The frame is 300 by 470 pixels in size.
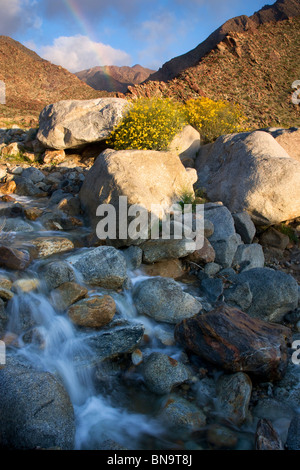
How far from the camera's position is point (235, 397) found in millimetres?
3252

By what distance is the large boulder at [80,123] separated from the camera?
9.78 meters

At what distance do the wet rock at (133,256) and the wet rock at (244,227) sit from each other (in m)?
2.45

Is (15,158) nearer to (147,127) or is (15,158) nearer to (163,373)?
(147,127)

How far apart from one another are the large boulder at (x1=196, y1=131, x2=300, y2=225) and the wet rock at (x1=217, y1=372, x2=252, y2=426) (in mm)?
4396

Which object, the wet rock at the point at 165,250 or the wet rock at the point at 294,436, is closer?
the wet rock at the point at 294,436

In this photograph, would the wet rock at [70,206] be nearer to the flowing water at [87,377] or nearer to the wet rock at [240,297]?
the flowing water at [87,377]

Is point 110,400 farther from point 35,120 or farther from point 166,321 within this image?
point 35,120

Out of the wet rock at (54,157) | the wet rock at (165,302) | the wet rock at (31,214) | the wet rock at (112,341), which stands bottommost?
the wet rock at (112,341)

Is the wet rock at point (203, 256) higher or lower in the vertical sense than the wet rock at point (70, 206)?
lower

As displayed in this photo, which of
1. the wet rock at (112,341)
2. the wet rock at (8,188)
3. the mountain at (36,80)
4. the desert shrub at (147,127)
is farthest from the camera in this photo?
the mountain at (36,80)

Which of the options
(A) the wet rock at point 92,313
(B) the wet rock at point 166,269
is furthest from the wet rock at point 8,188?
(A) the wet rock at point 92,313

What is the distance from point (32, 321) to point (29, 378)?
3.54 feet

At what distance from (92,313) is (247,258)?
11.2 feet

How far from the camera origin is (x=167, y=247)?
5.50m
